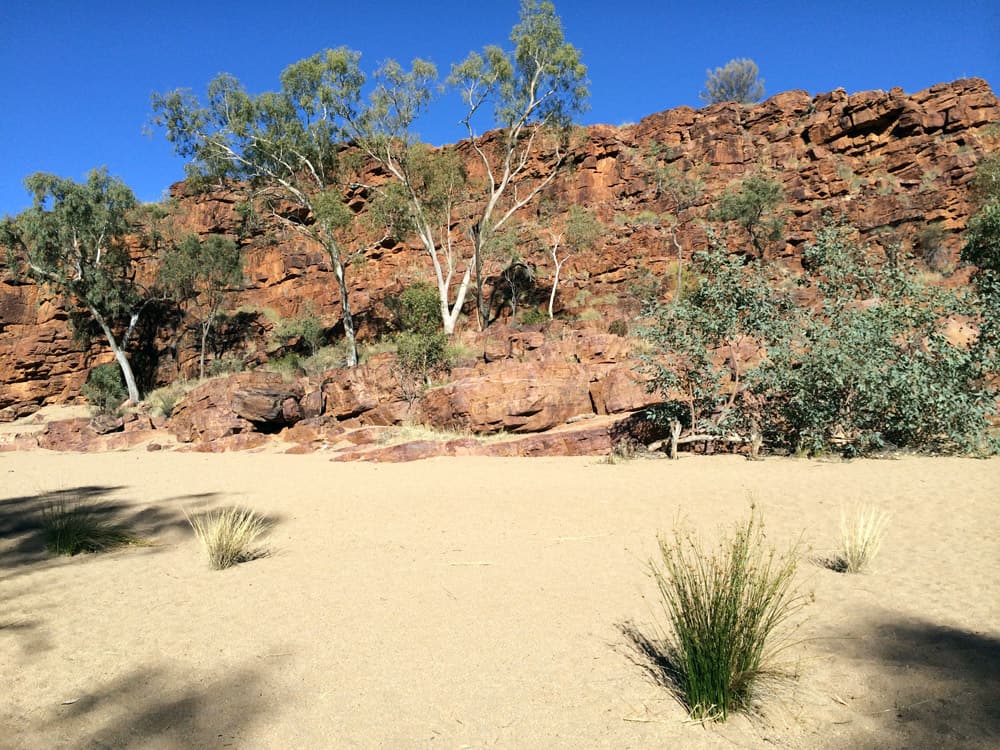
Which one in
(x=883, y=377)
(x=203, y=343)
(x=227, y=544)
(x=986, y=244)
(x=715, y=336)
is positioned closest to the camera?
(x=227, y=544)

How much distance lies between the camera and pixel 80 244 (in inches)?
1085

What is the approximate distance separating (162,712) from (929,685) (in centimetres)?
363

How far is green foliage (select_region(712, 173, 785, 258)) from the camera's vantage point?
29609 millimetres

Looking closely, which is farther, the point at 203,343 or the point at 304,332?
the point at 304,332

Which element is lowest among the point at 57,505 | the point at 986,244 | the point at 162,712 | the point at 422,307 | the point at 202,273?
the point at 162,712

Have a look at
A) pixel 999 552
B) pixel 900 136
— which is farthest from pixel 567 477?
pixel 900 136

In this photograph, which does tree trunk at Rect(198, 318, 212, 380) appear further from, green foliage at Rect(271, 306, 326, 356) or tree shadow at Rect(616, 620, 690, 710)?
tree shadow at Rect(616, 620, 690, 710)

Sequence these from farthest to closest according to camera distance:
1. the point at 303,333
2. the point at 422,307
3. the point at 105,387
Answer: the point at 303,333 < the point at 105,387 < the point at 422,307

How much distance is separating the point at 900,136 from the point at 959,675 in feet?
129

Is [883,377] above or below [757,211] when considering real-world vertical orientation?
below

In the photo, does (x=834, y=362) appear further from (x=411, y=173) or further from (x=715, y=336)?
(x=411, y=173)

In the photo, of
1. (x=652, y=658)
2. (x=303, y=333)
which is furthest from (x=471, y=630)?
(x=303, y=333)

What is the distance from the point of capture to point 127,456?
1449 centimetres

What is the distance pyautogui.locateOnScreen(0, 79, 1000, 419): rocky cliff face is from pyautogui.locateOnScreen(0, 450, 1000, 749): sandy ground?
1875cm
